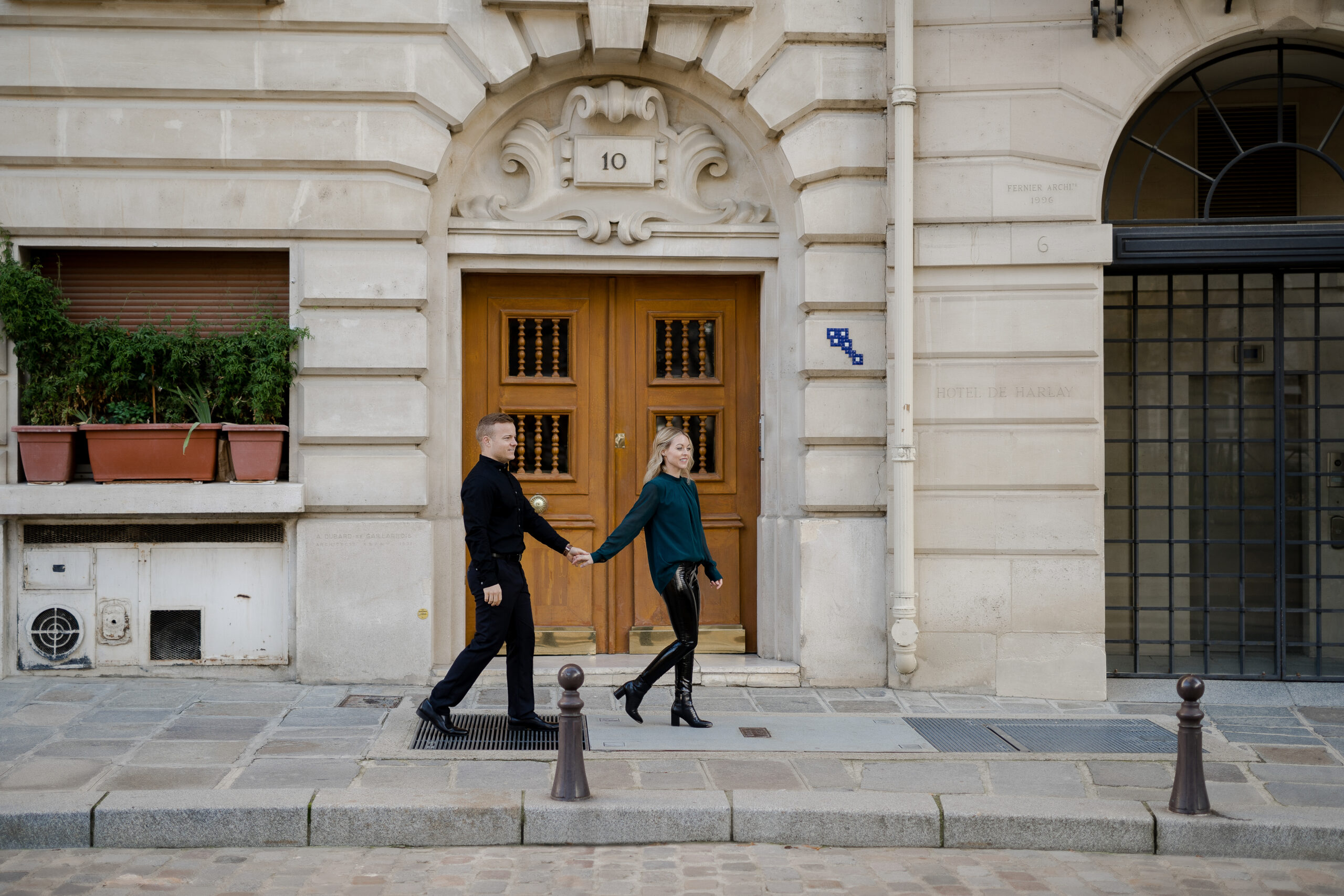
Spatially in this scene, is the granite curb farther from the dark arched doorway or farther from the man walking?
the dark arched doorway

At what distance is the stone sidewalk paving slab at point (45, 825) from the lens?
17.1ft

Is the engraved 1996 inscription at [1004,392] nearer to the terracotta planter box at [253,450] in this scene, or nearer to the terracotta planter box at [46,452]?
the terracotta planter box at [253,450]

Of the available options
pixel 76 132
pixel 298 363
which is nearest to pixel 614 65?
pixel 298 363

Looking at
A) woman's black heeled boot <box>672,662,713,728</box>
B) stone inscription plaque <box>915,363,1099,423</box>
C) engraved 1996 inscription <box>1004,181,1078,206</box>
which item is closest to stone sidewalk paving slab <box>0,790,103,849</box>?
woman's black heeled boot <box>672,662,713,728</box>

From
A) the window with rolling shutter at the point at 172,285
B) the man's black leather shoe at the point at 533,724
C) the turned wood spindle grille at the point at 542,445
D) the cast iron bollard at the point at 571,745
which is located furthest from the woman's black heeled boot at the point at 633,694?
the window with rolling shutter at the point at 172,285

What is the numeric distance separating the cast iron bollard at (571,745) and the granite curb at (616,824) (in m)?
0.06

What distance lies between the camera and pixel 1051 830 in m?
5.45

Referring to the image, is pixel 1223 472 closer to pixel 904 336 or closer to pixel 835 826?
pixel 904 336

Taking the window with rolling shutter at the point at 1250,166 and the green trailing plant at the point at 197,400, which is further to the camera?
the window with rolling shutter at the point at 1250,166

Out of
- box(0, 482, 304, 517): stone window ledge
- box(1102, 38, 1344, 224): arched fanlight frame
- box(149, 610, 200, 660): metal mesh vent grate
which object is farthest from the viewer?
box(1102, 38, 1344, 224): arched fanlight frame

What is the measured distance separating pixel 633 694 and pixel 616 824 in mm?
1656

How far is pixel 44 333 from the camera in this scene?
7.95 m

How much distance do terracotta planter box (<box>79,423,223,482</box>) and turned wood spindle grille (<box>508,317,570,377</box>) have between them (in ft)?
7.10

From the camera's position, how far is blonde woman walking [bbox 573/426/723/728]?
6.85 m
